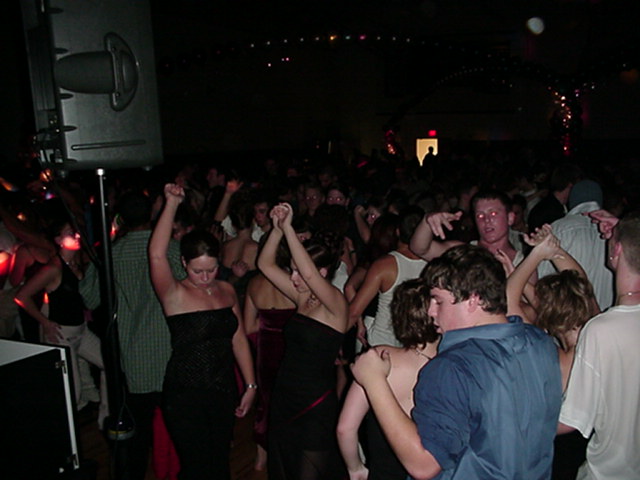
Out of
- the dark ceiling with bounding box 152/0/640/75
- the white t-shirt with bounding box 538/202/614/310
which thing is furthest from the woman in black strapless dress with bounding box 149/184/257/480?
the dark ceiling with bounding box 152/0/640/75

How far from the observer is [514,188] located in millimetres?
6230

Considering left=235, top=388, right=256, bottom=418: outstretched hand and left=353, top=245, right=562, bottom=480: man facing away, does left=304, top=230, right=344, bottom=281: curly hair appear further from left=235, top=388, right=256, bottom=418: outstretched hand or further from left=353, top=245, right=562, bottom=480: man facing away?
left=353, top=245, right=562, bottom=480: man facing away

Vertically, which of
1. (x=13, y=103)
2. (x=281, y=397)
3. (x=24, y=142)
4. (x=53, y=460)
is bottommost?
(x=281, y=397)

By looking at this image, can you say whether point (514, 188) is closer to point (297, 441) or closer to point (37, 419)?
point (297, 441)

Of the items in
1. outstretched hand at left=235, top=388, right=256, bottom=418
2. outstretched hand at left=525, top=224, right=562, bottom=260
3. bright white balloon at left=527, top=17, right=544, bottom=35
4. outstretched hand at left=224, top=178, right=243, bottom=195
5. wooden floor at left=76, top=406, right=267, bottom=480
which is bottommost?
wooden floor at left=76, top=406, right=267, bottom=480

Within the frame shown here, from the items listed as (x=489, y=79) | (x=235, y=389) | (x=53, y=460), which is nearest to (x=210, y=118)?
(x=489, y=79)

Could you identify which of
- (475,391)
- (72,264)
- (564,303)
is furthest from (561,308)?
(72,264)

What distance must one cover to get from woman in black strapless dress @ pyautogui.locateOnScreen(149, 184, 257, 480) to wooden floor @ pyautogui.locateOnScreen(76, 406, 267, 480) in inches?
27.0

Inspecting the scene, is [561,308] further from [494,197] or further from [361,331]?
[361,331]

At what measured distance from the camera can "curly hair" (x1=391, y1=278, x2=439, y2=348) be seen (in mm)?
1932

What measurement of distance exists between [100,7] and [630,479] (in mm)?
2223

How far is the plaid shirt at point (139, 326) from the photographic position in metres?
2.83

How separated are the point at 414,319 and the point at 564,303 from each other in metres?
0.67

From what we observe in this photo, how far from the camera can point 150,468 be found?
11.3 feet
